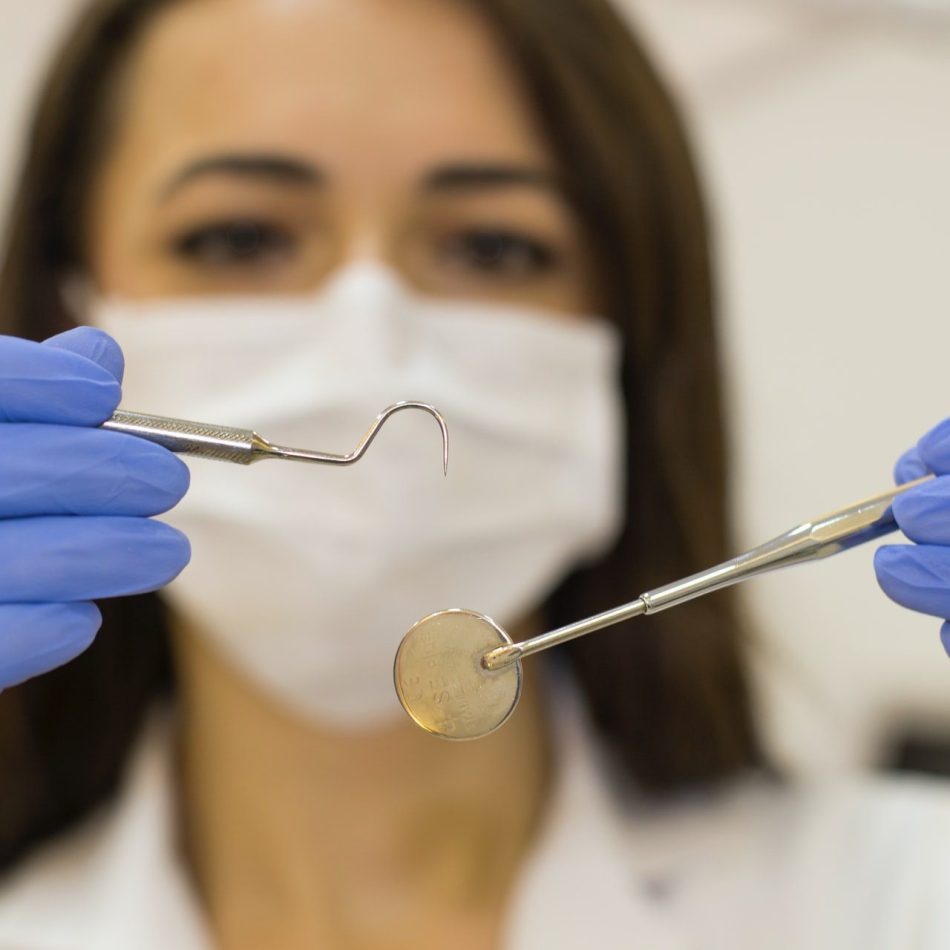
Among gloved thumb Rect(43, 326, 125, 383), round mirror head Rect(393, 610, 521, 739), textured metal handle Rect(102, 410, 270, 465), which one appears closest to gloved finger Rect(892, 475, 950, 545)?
round mirror head Rect(393, 610, 521, 739)

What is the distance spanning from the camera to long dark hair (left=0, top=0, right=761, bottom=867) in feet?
2.84

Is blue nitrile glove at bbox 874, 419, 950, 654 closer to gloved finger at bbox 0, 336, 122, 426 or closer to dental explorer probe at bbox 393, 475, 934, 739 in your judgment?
dental explorer probe at bbox 393, 475, 934, 739

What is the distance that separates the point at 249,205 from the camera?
31.4 inches

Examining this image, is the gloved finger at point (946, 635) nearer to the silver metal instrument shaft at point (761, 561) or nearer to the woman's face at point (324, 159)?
the silver metal instrument shaft at point (761, 561)

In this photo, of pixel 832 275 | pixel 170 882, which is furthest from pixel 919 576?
pixel 832 275

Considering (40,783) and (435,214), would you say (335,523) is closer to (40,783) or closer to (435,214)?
(435,214)

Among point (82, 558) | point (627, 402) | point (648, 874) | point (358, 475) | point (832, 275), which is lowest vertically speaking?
point (648, 874)

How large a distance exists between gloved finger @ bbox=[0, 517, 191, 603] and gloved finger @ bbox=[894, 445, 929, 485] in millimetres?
429

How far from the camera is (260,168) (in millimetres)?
777

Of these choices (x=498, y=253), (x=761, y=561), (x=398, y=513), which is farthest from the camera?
(x=498, y=253)

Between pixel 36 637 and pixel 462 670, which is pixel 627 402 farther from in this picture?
pixel 36 637

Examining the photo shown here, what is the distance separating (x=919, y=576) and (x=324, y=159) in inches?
20.0

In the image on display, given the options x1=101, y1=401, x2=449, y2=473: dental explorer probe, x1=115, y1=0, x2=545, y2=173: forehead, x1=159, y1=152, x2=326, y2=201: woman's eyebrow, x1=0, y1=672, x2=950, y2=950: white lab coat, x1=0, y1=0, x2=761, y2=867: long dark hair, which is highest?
x1=115, y1=0, x2=545, y2=173: forehead

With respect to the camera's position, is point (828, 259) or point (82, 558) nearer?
point (82, 558)
